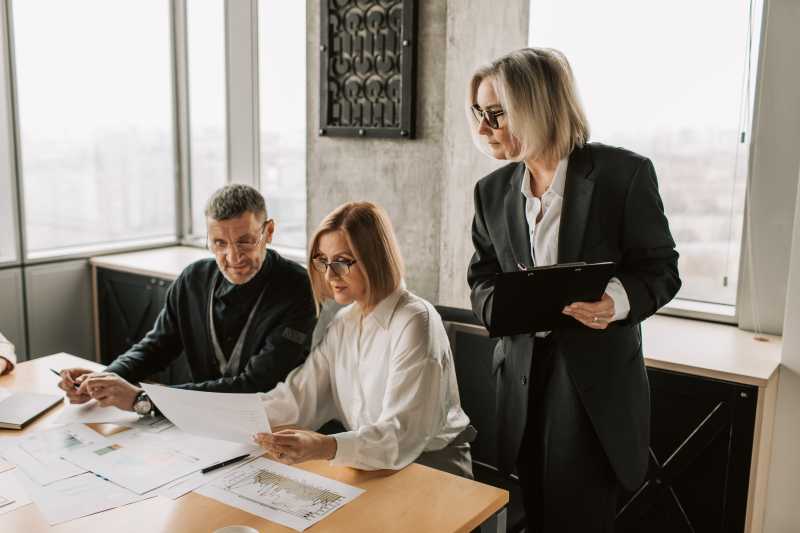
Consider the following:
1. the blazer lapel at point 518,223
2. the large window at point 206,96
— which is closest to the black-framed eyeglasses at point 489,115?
the blazer lapel at point 518,223

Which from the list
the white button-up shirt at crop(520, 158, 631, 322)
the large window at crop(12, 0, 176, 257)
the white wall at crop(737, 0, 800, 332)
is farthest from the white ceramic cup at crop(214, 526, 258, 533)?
the large window at crop(12, 0, 176, 257)

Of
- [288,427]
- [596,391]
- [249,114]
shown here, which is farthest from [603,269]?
[249,114]

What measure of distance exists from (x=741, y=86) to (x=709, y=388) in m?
1.11

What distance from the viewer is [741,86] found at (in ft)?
8.85

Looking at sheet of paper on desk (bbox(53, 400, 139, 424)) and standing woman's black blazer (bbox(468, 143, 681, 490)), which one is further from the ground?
standing woman's black blazer (bbox(468, 143, 681, 490))

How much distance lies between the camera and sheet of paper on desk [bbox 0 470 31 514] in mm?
1503

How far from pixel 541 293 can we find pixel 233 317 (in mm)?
1080

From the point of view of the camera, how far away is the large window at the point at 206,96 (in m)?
4.27

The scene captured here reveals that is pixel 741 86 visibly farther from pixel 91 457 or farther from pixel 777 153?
pixel 91 457

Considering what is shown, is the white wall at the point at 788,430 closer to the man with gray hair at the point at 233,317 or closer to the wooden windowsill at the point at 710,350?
the wooden windowsill at the point at 710,350

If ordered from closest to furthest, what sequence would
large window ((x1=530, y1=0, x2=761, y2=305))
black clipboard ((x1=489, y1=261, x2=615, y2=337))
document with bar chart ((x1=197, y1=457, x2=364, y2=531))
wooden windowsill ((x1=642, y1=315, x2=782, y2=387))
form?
document with bar chart ((x1=197, y1=457, x2=364, y2=531))
black clipboard ((x1=489, y1=261, x2=615, y2=337))
wooden windowsill ((x1=642, y1=315, x2=782, y2=387))
large window ((x1=530, y1=0, x2=761, y2=305))

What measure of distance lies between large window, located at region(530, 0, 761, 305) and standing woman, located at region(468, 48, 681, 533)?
3.98ft

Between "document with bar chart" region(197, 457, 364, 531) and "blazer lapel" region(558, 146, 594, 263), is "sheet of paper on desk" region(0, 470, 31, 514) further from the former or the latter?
"blazer lapel" region(558, 146, 594, 263)

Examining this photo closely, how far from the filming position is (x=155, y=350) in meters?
2.44
